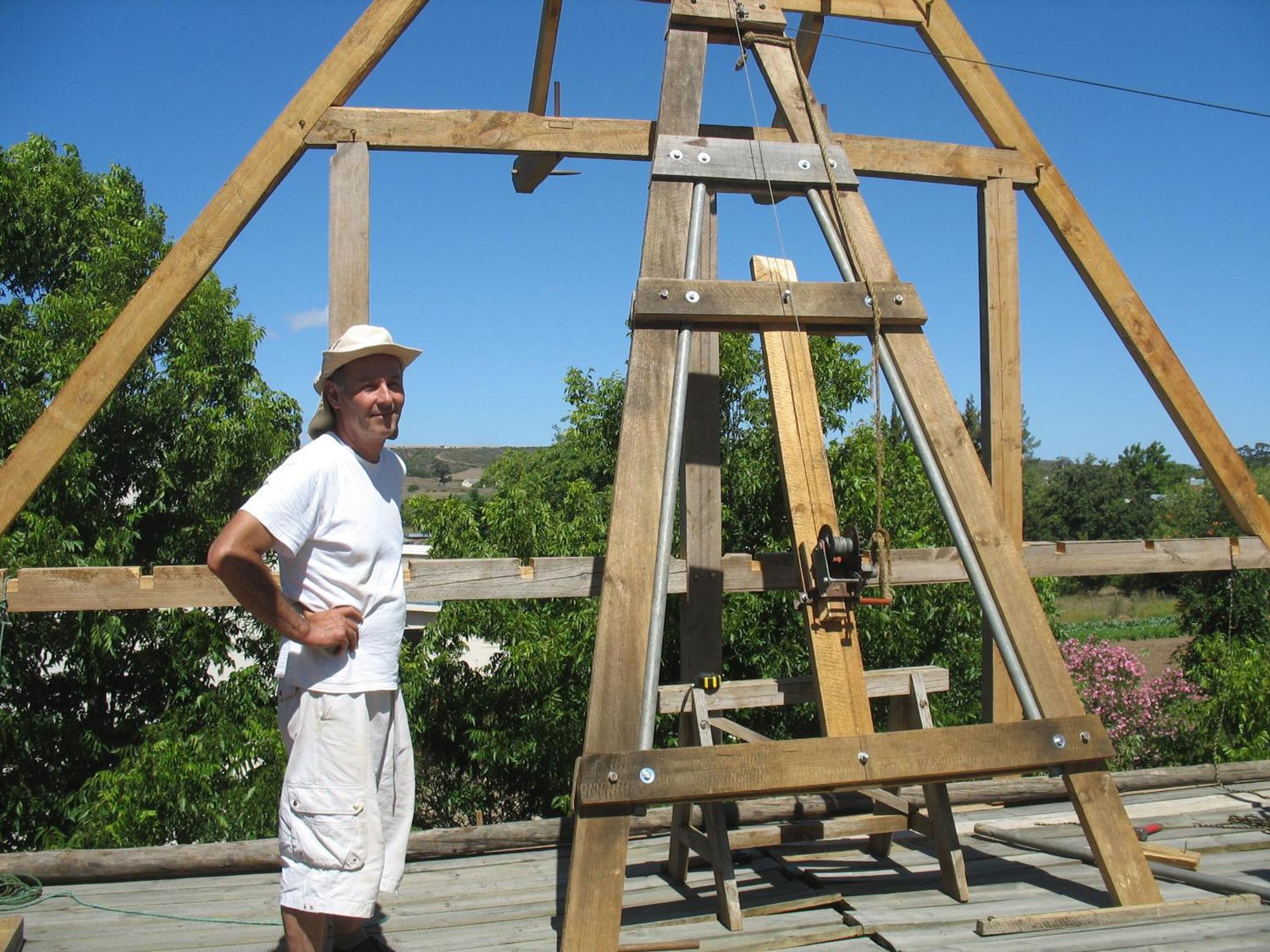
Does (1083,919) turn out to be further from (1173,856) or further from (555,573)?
(555,573)

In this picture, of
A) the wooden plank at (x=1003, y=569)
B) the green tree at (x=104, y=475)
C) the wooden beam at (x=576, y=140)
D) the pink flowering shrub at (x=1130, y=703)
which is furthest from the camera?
Answer: the pink flowering shrub at (x=1130, y=703)

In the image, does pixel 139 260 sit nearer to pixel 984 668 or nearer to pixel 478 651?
pixel 984 668

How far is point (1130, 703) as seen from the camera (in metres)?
8.42

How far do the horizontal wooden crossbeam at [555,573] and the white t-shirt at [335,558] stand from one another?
110cm

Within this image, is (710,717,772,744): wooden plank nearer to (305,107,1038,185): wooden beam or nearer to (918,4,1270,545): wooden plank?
(305,107,1038,185): wooden beam

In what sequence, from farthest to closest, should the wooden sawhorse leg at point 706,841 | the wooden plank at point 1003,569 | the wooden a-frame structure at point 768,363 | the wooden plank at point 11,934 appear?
the wooden sawhorse leg at point 706,841
the wooden plank at point 1003,569
the wooden plank at point 11,934
the wooden a-frame structure at point 768,363

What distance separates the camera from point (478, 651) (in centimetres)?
2002

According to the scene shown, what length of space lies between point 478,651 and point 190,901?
1711cm

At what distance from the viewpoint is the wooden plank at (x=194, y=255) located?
312 centimetres

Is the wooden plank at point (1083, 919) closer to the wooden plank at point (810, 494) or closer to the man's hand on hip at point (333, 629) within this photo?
the wooden plank at point (810, 494)

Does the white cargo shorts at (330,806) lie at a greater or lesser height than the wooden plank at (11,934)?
greater

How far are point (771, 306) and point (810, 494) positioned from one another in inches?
23.0

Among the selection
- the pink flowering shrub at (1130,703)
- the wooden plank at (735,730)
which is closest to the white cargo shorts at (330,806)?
the wooden plank at (735,730)

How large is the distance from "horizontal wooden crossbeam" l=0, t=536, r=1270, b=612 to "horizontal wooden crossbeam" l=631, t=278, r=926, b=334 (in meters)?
1.05
